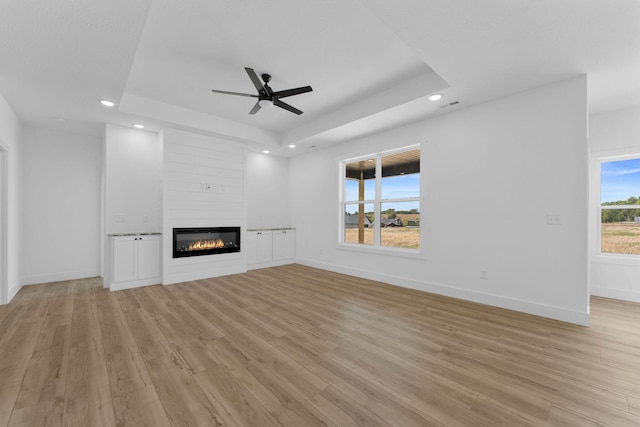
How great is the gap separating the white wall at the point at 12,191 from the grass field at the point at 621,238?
879 cm

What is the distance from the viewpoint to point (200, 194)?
5234 mm

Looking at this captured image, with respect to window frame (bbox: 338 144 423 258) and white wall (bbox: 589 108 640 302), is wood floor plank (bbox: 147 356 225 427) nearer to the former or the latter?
window frame (bbox: 338 144 423 258)

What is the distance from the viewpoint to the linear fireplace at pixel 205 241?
16.3ft

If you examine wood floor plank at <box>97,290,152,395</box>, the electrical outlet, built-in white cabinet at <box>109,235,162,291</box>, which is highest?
the electrical outlet

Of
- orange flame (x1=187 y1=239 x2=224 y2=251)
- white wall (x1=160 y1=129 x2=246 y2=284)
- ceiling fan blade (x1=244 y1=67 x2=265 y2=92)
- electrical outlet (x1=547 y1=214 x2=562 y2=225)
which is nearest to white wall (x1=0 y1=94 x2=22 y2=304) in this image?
white wall (x1=160 y1=129 x2=246 y2=284)

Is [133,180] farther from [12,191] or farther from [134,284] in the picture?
[134,284]

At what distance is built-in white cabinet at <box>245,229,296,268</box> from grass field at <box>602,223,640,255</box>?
586cm

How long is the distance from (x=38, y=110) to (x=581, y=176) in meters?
7.36

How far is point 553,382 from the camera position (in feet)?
6.43

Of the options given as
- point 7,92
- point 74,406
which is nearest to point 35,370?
point 74,406

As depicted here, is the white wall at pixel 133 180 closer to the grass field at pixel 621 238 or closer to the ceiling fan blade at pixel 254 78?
the ceiling fan blade at pixel 254 78

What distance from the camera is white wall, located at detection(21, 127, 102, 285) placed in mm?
4797

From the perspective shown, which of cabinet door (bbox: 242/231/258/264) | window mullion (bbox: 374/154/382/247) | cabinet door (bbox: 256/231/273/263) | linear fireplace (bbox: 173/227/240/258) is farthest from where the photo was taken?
cabinet door (bbox: 256/231/273/263)

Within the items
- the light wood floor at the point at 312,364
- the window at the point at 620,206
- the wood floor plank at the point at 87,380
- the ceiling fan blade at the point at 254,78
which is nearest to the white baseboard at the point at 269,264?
the light wood floor at the point at 312,364
